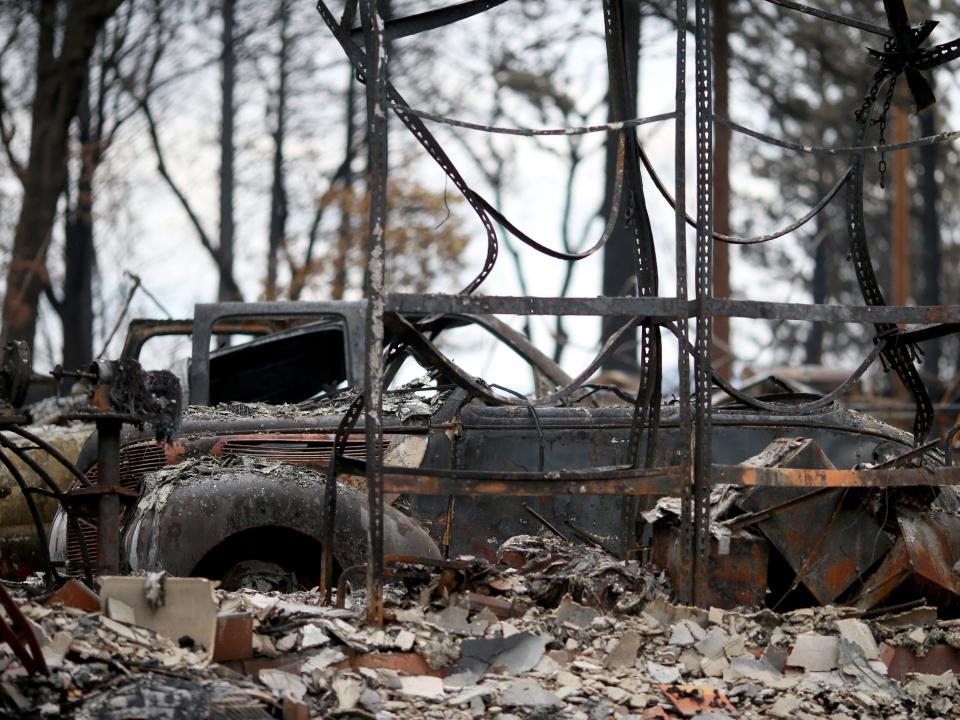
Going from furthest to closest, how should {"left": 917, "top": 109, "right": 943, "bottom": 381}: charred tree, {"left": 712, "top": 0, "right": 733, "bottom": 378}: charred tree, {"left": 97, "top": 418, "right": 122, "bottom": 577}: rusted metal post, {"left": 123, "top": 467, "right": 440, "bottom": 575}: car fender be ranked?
{"left": 917, "top": 109, "right": 943, "bottom": 381}: charred tree < {"left": 712, "top": 0, "right": 733, "bottom": 378}: charred tree < {"left": 123, "top": 467, "right": 440, "bottom": 575}: car fender < {"left": 97, "top": 418, "right": 122, "bottom": 577}: rusted metal post

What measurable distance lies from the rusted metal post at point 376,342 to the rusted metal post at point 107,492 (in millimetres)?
973

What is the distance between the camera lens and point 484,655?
4613mm

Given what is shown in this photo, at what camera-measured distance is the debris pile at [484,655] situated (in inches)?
157

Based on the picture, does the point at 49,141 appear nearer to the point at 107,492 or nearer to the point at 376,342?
the point at 107,492

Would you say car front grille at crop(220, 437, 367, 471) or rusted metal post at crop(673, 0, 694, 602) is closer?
rusted metal post at crop(673, 0, 694, 602)

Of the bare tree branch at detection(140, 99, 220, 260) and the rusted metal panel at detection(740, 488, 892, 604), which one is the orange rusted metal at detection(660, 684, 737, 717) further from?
the bare tree branch at detection(140, 99, 220, 260)

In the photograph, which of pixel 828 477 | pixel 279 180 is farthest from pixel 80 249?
pixel 828 477

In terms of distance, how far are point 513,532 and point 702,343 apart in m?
1.76

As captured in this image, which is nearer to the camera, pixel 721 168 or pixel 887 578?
pixel 887 578

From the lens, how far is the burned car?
5.43m

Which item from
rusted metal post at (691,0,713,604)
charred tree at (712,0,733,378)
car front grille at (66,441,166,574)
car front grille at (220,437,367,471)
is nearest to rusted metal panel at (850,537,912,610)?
rusted metal post at (691,0,713,604)

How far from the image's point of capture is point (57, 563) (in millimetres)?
6043

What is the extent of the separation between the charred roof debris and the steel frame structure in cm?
1

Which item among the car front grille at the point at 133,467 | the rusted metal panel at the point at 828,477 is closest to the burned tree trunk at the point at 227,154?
the car front grille at the point at 133,467
